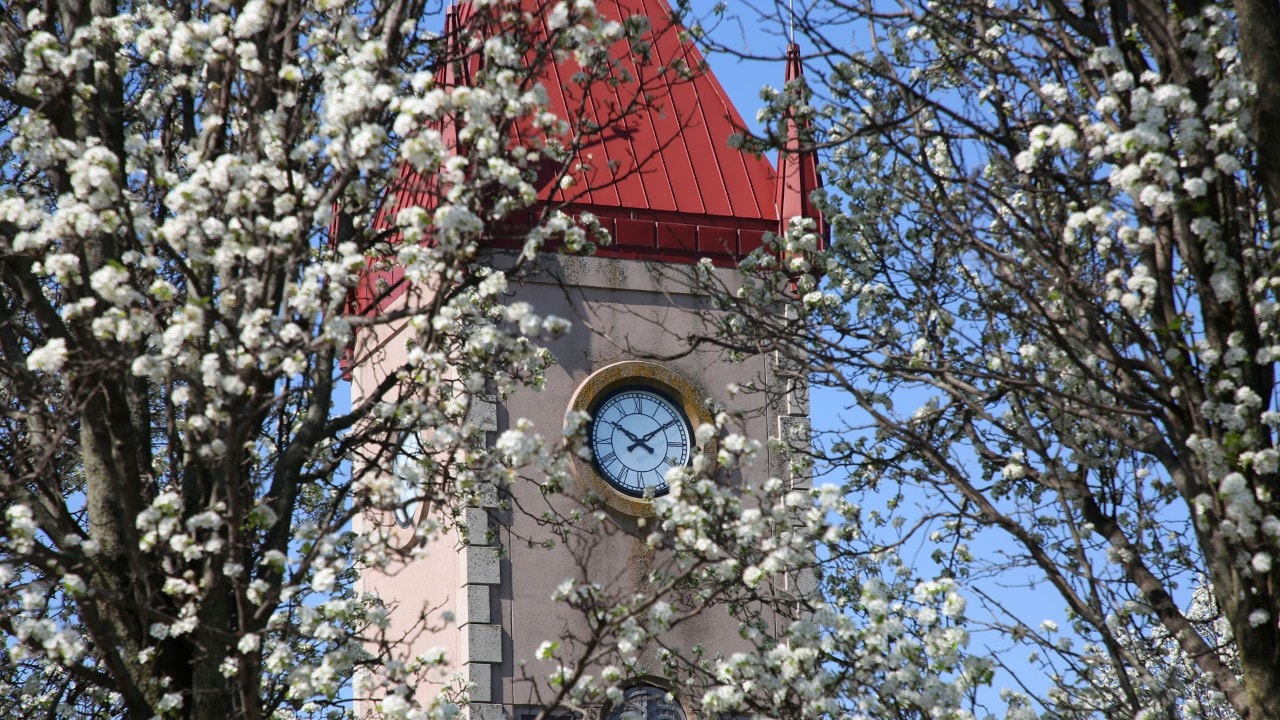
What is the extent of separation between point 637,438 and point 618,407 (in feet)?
1.27

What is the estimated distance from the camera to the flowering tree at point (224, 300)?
6.83m

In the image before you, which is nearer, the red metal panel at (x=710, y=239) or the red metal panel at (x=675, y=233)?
the red metal panel at (x=675, y=233)

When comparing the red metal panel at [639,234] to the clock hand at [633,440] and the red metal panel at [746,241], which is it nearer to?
the red metal panel at [746,241]

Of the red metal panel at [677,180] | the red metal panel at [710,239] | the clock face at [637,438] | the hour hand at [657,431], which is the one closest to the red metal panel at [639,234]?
the red metal panel at [677,180]

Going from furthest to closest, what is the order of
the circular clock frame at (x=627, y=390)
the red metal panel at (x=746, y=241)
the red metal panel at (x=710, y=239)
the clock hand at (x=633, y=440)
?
the red metal panel at (x=746, y=241)
the red metal panel at (x=710, y=239)
the clock hand at (x=633, y=440)
the circular clock frame at (x=627, y=390)

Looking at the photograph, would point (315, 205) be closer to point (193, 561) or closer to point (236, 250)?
point (236, 250)

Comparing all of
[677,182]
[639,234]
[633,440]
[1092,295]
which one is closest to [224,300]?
[1092,295]

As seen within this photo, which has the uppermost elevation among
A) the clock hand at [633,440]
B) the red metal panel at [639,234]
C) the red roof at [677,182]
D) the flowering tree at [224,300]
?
the red roof at [677,182]

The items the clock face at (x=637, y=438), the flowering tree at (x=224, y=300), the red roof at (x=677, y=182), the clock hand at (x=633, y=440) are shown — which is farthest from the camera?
the red roof at (x=677, y=182)

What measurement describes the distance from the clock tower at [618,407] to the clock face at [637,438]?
1 cm

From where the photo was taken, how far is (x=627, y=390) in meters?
16.6

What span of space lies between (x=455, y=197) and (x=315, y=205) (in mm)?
764

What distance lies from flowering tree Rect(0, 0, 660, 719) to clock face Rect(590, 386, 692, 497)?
24.3ft

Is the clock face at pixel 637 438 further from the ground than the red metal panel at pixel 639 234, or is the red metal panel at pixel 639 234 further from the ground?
the red metal panel at pixel 639 234
